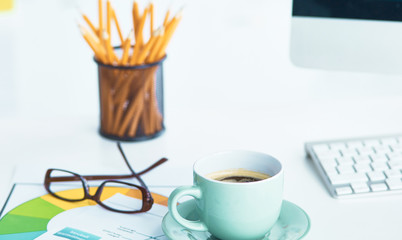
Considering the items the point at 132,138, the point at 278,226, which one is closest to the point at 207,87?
the point at 132,138

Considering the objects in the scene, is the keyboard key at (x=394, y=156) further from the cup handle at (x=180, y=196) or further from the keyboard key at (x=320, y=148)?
the cup handle at (x=180, y=196)

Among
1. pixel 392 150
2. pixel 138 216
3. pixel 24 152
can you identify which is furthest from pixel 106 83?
pixel 392 150

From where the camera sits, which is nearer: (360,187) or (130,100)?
(360,187)

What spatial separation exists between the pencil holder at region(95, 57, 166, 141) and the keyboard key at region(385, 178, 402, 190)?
32 centimetres

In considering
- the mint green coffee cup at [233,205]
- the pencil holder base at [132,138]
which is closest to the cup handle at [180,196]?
the mint green coffee cup at [233,205]

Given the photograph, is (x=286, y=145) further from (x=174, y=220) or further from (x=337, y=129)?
(x=174, y=220)

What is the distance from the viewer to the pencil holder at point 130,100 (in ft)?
2.39

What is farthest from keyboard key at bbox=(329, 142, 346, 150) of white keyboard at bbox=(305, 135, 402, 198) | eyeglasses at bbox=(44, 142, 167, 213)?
eyeglasses at bbox=(44, 142, 167, 213)

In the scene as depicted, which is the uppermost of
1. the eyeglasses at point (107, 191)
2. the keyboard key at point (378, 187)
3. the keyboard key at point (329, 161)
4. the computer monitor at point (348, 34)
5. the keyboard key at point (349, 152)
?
the computer monitor at point (348, 34)

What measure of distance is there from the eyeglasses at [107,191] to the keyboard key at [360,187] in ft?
0.72

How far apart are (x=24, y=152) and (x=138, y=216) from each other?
25 cm

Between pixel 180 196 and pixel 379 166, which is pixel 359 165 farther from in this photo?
pixel 180 196

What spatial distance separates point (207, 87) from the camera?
0.93 metres

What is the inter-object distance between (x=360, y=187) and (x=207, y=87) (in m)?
0.40
